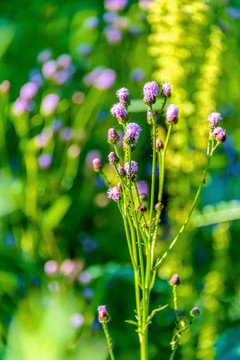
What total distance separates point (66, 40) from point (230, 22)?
43.2 inches

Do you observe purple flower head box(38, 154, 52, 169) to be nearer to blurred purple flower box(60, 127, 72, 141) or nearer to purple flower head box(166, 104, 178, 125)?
blurred purple flower box(60, 127, 72, 141)

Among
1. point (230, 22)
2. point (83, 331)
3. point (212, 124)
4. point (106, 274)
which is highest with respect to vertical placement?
point (230, 22)

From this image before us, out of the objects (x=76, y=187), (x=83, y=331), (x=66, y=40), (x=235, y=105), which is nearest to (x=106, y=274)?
(x=83, y=331)

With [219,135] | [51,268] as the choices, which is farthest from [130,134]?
[51,268]

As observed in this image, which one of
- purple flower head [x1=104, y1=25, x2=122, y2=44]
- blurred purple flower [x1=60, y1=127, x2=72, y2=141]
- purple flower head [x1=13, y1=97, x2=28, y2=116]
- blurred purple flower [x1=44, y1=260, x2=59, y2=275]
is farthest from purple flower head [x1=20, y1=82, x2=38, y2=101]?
blurred purple flower [x1=44, y1=260, x2=59, y2=275]

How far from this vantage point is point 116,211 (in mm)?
2039

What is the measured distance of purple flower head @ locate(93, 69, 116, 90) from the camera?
1942 mm

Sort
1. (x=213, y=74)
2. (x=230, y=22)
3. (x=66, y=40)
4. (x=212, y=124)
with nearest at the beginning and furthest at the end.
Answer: (x=212, y=124)
(x=213, y=74)
(x=230, y=22)
(x=66, y=40)

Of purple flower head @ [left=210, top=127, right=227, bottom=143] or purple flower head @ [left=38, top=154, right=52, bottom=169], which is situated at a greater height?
purple flower head @ [left=38, top=154, right=52, bottom=169]

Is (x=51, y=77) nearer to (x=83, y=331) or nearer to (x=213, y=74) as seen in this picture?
(x=213, y=74)

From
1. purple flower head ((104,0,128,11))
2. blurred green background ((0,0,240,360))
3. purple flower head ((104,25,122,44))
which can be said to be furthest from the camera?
purple flower head ((104,0,128,11))

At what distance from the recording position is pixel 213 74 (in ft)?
4.87

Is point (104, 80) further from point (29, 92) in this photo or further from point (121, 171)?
point (121, 171)

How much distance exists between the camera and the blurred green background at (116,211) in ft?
4.79
